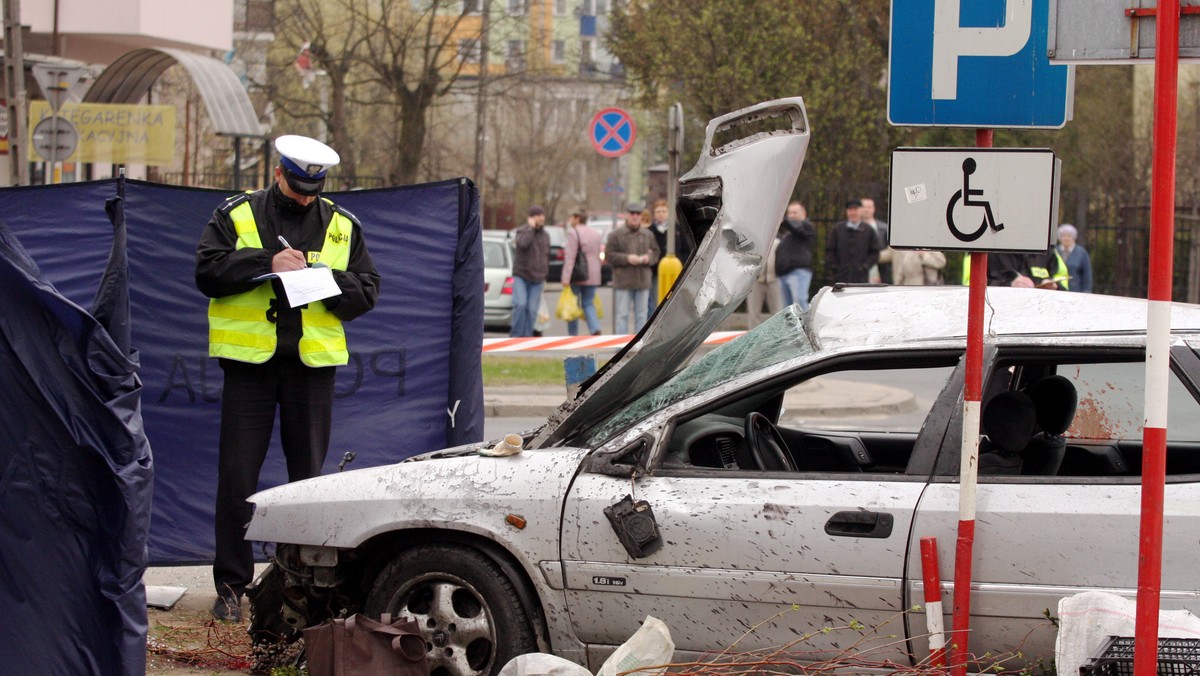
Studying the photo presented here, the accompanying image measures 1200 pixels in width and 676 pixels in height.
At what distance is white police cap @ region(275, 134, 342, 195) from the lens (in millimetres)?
5477

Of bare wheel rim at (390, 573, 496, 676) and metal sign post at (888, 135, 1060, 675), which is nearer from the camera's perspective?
metal sign post at (888, 135, 1060, 675)

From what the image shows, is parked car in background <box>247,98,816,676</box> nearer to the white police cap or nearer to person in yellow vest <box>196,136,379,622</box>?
person in yellow vest <box>196,136,379,622</box>

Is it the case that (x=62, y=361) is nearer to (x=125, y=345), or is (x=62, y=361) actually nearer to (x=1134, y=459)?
(x=125, y=345)

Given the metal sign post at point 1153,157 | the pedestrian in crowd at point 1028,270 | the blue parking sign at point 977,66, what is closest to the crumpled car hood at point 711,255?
the blue parking sign at point 977,66

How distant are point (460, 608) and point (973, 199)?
213 centimetres

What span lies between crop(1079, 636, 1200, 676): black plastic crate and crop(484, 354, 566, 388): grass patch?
10.0 metres

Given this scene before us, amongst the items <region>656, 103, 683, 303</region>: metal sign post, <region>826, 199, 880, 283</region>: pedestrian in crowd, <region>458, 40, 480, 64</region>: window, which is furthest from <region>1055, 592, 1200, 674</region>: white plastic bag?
<region>458, 40, 480, 64</region>: window

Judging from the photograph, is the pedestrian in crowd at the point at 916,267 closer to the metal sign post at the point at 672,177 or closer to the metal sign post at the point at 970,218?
the metal sign post at the point at 672,177

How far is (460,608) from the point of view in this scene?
4.62 m

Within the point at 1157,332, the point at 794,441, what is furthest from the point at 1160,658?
the point at 794,441

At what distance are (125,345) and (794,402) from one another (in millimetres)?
9357

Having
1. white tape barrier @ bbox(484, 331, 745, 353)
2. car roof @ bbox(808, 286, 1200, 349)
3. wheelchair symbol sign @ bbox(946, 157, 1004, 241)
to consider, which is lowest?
white tape barrier @ bbox(484, 331, 745, 353)

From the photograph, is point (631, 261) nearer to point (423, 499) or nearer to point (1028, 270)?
point (1028, 270)

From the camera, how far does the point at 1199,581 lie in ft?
13.1
